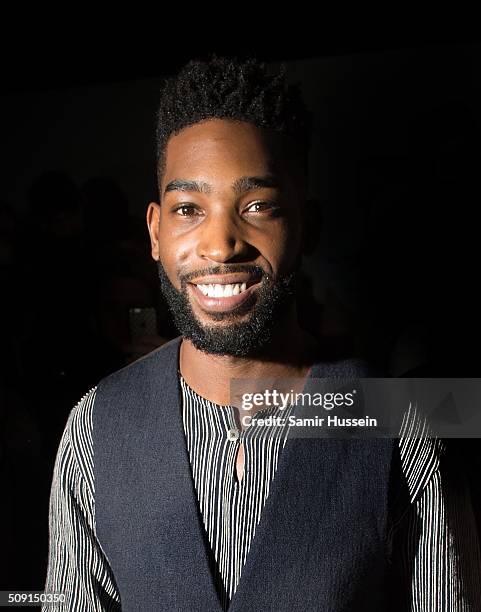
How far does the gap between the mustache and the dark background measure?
24 centimetres

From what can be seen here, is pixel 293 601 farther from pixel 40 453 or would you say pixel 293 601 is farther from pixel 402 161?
pixel 402 161

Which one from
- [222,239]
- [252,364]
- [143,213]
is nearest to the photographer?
[222,239]

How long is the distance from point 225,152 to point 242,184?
44 millimetres

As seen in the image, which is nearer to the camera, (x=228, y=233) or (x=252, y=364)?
(x=228, y=233)

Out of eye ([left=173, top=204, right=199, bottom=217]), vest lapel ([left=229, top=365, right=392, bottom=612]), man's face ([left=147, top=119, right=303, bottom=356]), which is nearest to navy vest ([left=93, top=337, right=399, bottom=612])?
vest lapel ([left=229, top=365, right=392, bottom=612])

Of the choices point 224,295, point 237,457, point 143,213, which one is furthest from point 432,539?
point 143,213

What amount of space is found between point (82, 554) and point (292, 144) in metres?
0.60

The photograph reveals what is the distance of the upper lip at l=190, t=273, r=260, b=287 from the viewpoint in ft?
2.40

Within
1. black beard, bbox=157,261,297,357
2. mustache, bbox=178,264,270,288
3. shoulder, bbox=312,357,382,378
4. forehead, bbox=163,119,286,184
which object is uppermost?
forehead, bbox=163,119,286,184

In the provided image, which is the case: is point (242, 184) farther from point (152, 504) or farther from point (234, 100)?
point (152, 504)

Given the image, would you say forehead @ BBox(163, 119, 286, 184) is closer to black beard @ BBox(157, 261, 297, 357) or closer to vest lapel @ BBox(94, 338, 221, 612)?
black beard @ BBox(157, 261, 297, 357)

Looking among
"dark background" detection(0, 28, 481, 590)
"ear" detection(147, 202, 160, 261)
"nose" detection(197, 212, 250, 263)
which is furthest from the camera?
"dark background" detection(0, 28, 481, 590)

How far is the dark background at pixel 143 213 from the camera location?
3.05ft

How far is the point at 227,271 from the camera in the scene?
Answer: 28.6 inches
